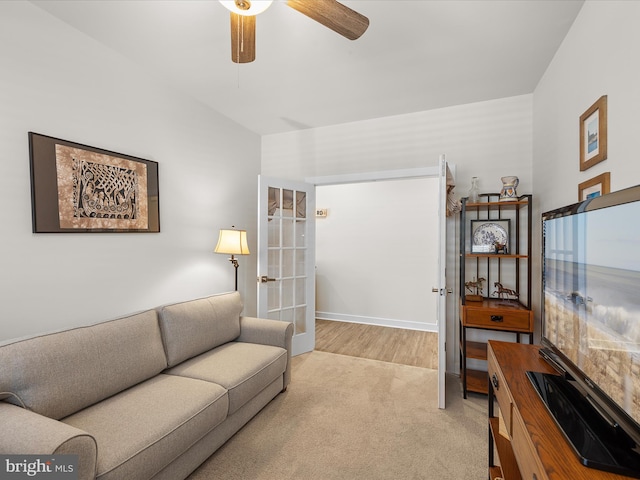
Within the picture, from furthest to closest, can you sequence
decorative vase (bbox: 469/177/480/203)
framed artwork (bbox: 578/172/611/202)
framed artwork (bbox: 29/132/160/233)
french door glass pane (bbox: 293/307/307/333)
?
french door glass pane (bbox: 293/307/307/333) < decorative vase (bbox: 469/177/480/203) < framed artwork (bbox: 29/132/160/233) < framed artwork (bbox: 578/172/611/202)

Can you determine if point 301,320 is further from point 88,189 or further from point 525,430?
point 525,430

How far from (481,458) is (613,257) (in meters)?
1.58

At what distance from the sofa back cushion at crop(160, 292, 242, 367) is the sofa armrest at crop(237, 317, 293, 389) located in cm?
8

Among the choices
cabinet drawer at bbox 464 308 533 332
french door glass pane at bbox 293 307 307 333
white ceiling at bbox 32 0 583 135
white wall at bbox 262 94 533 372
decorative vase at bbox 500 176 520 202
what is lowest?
french door glass pane at bbox 293 307 307 333

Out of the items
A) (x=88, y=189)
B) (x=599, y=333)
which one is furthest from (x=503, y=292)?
(x=88, y=189)

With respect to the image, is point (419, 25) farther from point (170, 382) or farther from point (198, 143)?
point (170, 382)

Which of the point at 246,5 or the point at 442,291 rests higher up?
the point at 246,5

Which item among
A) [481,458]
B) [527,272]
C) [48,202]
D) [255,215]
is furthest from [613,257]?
[255,215]

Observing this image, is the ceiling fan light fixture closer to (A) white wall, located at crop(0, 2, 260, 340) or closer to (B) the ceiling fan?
(B) the ceiling fan

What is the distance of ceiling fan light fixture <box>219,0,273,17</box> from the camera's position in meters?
1.24

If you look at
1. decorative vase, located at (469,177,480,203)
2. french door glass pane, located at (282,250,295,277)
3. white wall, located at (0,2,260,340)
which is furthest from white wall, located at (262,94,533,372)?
white wall, located at (0,2,260,340)

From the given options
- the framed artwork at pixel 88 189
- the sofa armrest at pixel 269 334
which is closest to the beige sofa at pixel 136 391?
the sofa armrest at pixel 269 334

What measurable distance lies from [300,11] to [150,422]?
1.95 meters

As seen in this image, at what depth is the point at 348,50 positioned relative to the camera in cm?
219
